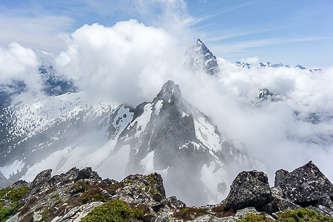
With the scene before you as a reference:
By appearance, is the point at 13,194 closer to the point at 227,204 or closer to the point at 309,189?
the point at 227,204

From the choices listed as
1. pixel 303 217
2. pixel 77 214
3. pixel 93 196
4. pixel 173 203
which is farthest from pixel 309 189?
pixel 93 196

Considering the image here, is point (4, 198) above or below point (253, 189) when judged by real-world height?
below

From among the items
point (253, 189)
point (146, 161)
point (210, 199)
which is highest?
point (146, 161)

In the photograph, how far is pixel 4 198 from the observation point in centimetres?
3703

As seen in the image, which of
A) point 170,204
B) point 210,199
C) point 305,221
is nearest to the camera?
point 305,221

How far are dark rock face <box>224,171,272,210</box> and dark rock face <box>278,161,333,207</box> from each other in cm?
335

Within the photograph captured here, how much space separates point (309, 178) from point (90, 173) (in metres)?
30.8

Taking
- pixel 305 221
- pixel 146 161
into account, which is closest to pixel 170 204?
pixel 305 221

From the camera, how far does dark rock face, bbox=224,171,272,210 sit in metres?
17.6

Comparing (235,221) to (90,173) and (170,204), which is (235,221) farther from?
(90,173)

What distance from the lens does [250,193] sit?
17938 millimetres

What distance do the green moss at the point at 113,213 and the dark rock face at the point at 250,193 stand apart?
8.39 m

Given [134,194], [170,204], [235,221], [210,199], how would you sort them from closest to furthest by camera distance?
[235,221] < [170,204] < [134,194] < [210,199]

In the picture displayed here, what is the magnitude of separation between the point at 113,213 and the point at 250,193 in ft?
38.3
